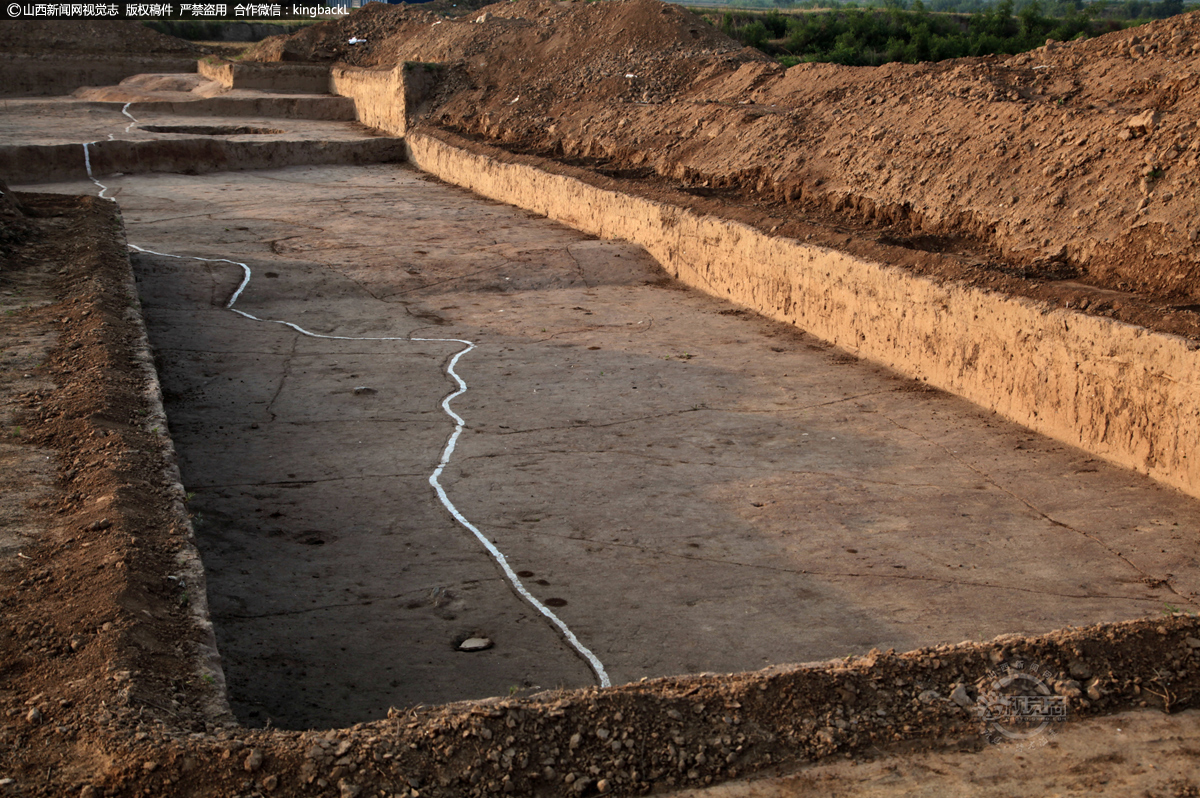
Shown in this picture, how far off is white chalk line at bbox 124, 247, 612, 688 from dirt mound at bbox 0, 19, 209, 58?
18528 millimetres

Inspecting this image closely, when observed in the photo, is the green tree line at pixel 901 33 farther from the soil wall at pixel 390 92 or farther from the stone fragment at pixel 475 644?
the stone fragment at pixel 475 644

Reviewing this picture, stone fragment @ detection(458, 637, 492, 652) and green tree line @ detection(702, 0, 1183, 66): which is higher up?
green tree line @ detection(702, 0, 1183, 66)

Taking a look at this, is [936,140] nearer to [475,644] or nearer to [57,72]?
[475,644]

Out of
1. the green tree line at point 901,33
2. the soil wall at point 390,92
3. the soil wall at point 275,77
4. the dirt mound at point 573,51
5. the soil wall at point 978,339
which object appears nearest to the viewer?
the soil wall at point 978,339

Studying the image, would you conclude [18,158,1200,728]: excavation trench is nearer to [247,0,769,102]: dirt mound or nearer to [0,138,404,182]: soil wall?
[0,138,404,182]: soil wall

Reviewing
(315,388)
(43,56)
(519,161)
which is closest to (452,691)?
(315,388)

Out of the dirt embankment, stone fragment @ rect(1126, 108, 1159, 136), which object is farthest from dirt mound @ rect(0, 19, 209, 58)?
stone fragment @ rect(1126, 108, 1159, 136)

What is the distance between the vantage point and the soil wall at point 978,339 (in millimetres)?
5277

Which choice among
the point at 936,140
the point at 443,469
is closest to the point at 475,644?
the point at 443,469

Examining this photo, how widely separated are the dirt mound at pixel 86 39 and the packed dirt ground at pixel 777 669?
18207 millimetres

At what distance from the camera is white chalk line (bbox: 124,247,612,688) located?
3.85 metres

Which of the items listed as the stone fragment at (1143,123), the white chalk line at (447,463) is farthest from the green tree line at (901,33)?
the white chalk line at (447,463)

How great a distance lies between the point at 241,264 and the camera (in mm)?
9484

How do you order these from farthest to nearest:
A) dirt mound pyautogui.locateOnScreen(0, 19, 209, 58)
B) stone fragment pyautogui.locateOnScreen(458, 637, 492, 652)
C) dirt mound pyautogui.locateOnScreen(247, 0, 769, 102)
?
1. dirt mound pyautogui.locateOnScreen(0, 19, 209, 58)
2. dirt mound pyautogui.locateOnScreen(247, 0, 769, 102)
3. stone fragment pyautogui.locateOnScreen(458, 637, 492, 652)
